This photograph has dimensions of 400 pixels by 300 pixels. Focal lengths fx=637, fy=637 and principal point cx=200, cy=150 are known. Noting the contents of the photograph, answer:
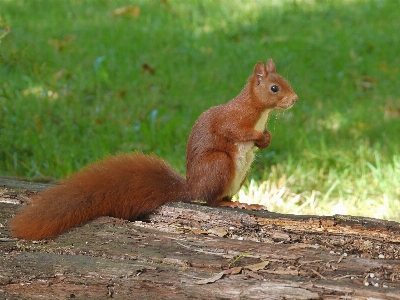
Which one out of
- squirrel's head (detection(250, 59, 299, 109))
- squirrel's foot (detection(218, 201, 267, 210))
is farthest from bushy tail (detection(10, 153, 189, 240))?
squirrel's head (detection(250, 59, 299, 109))

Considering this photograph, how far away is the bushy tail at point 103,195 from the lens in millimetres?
2641

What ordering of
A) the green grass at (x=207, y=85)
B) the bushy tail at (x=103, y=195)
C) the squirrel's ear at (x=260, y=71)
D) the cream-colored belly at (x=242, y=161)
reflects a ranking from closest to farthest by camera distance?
the bushy tail at (x=103, y=195) < the cream-colored belly at (x=242, y=161) < the squirrel's ear at (x=260, y=71) < the green grass at (x=207, y=85)

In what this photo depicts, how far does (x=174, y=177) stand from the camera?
302 cm

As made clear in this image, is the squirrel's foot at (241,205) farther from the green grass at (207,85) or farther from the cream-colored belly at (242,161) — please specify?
the green grass at (207,85)

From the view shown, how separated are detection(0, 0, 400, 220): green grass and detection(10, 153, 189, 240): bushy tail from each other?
0.77m

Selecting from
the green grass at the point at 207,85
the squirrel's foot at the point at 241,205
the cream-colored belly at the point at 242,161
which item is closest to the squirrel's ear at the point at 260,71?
the cream-colored belly at the point at 242,161

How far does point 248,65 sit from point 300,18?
1802 mm

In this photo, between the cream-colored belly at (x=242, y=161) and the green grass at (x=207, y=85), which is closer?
the cream-colored belly at (x=242, y=161)

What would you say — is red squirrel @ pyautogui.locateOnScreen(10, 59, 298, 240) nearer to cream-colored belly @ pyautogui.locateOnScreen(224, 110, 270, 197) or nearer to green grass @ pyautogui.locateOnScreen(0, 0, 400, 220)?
cream-colored belly @ pyautogui.locateOnScreen(224, 110, 270, 197)

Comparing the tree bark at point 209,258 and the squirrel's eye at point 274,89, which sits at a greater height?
the squirrel's eye at point 274,89

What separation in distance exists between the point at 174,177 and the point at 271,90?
620 mm

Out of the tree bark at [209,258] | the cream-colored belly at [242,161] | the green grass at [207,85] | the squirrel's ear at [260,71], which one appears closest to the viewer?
the tree bark at [209,258]

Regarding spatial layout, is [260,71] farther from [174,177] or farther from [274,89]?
[174,177]

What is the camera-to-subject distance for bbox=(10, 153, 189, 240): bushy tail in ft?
8.66
